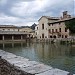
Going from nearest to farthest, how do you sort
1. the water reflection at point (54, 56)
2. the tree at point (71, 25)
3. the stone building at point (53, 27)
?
the water reflection at point (54, 56) < the tree at point (71, 25) < the stone building at point (53, 27)

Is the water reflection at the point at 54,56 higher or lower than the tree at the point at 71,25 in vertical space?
lower

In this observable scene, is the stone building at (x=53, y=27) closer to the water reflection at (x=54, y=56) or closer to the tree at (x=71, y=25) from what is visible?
the tree at (x=71, y=25)

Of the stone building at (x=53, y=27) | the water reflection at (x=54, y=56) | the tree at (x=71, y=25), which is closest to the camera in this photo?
the water reflection at (x=54, y=56)

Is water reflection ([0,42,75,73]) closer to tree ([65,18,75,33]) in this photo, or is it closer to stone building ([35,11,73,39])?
tree ([65,18,75,33])

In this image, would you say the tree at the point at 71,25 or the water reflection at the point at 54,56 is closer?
the water reflection at the point at 54,56

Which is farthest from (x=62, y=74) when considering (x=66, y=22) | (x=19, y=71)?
(x=66, y=22)

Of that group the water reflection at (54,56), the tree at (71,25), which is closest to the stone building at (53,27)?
the tree at (71,25)

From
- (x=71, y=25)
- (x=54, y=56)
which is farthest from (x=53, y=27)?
(x=54, y=56)

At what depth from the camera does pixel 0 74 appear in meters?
4.98

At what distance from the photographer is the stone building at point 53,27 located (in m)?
41.2

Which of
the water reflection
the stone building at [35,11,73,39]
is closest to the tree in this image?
the stone building at [35,11,73,39]

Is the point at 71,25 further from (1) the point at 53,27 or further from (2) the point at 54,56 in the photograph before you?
(2) the point at 54,56

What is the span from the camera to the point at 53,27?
44625 mm

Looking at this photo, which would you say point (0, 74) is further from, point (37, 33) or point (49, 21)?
point (37, 33)
